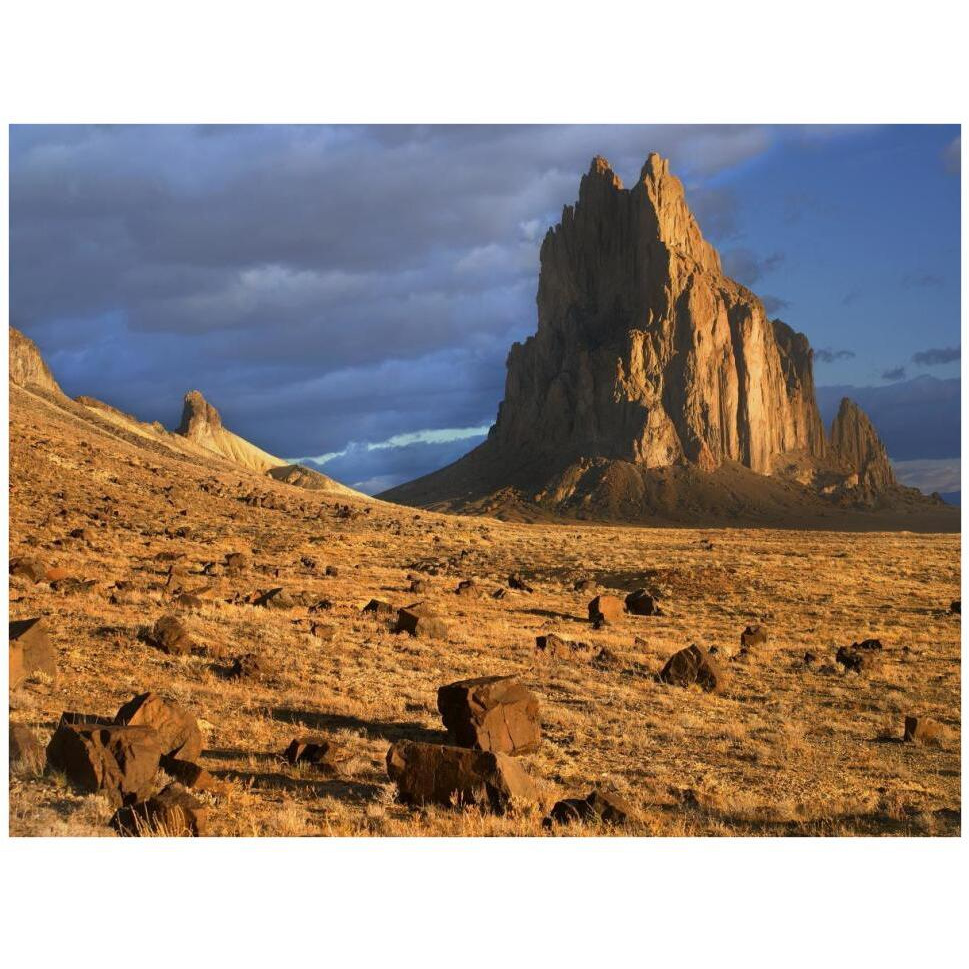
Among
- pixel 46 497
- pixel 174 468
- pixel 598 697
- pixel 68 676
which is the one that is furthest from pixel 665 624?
pixel 174 468

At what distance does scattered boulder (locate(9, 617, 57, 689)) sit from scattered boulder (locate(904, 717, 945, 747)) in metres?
15.0

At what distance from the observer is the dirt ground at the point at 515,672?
11547mm

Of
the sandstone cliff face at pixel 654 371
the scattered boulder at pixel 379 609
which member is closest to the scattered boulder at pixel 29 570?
the scattered boulder at pixel 379 609

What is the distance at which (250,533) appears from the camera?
160ft

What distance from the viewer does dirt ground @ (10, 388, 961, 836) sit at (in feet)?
37.9

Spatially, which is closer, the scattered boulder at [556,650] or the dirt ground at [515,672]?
the dirt ground at [515,672]

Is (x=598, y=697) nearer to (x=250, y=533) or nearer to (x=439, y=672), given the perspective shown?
(x=439, y=672)

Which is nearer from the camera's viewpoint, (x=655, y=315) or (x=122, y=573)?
(x=122, y=573)

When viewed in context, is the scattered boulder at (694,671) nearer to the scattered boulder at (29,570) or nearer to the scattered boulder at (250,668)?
the scattered boulder at (250,668)

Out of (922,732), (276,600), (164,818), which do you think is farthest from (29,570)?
(922,732)

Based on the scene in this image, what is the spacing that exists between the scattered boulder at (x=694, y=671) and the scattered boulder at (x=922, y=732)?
4.18 m

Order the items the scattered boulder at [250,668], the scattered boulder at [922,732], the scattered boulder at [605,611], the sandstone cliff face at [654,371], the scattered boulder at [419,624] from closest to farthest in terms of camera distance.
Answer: the scattered boulder at [922,732]
the scattered boulder at [250,668]
the scattered boulder at [419,624]
the scattered boulder at [605,611]
the sandstone cliff face at [654,371]

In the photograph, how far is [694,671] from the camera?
20344 millimetres

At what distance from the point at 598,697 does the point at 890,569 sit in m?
34.6
